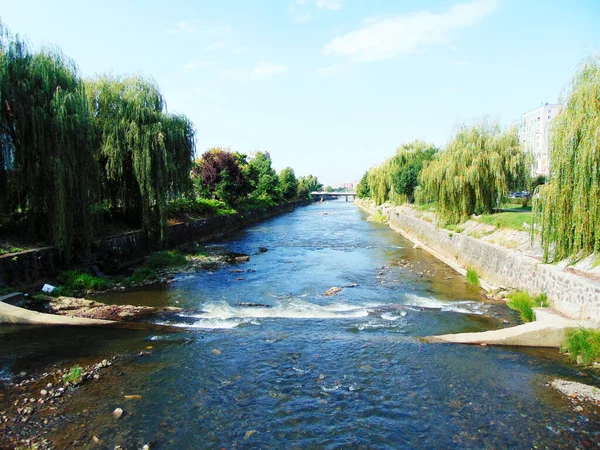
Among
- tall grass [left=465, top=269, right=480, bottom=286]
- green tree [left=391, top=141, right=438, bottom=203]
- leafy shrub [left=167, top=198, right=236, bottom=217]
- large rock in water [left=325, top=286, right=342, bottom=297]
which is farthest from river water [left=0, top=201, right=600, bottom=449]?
green tree [left=391, top=141, right=438, bottom=203]

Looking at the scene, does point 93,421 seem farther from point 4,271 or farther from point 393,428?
point 4,271

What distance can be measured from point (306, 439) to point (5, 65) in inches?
615

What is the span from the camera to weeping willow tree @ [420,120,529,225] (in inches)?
887

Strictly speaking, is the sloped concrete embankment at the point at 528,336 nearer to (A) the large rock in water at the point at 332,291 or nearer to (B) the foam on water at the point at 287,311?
(B) the foam on water at the point at 287,311

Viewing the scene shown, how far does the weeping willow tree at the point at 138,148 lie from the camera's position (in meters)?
20.8

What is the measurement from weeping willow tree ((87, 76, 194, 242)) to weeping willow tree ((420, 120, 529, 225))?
15.2 m

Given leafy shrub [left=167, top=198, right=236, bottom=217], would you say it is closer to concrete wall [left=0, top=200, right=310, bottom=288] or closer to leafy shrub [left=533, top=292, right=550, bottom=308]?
concrete wall [left=0, top=200, right=310, bottom=288]

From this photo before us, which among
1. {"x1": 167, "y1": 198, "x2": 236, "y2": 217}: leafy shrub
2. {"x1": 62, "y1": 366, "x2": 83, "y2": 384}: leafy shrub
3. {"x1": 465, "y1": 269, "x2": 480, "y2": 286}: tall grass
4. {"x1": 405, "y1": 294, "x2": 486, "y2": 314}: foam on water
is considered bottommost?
{"x1": 405, "y1": 294, "x2": 486, "y2": 314}: foam on water

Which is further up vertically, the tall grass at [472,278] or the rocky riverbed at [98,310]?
the rocky riverbed at [98,310]

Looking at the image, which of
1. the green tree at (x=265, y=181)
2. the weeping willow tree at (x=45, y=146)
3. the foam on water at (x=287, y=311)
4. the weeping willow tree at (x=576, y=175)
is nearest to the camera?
the weeping willow tree at (x=576, y=175)

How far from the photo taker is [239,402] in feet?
24.4

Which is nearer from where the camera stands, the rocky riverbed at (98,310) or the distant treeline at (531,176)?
the distant treeline at (531,176)

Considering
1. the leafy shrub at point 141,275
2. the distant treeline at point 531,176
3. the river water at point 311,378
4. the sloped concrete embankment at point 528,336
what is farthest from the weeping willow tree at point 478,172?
the leafy shrub at point 141,275

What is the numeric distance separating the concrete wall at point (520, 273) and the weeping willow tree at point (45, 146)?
16197 millimetres
